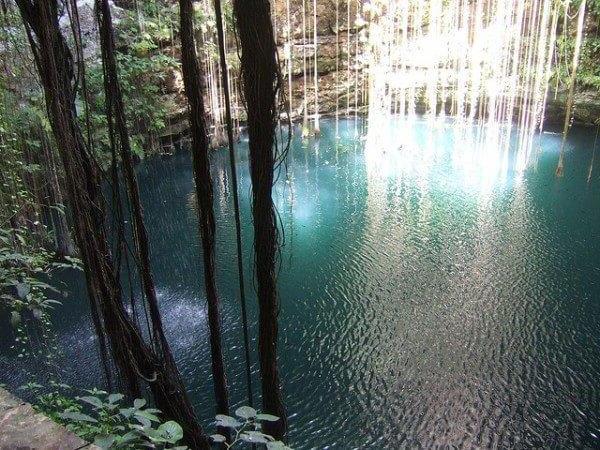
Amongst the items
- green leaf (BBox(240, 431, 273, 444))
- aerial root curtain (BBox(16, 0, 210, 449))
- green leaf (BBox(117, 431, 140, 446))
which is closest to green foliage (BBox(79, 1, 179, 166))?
aerial root curtain (BBox(16, 0, 210, 449))

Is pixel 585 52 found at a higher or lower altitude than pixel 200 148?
higher

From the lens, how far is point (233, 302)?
5961mm

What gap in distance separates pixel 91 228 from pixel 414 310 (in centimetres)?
435

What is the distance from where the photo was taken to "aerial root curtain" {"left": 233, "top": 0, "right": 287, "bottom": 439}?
1846 millimetres

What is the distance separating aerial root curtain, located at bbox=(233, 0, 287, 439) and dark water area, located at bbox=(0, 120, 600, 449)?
1.48 m

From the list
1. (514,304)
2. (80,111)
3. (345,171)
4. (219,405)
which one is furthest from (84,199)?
(345,171)

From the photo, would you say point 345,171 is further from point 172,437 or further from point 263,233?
point 172,437

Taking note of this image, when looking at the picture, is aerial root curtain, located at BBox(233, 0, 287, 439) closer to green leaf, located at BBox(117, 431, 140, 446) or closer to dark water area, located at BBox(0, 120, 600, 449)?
green leaf, located at BBox(117, 431, 140, 446)

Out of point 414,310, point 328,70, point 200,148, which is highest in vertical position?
point 328,70

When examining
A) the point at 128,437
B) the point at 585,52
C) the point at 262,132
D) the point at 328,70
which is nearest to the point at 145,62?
the point at 328,70

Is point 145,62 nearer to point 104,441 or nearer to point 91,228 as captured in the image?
point 91,228

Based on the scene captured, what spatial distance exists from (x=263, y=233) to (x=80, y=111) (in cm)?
637

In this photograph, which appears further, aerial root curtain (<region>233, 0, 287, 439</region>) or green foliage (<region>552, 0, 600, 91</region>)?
green foliage (<region>552, 0, 600, 91</region>)

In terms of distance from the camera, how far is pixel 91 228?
6.85 feet
